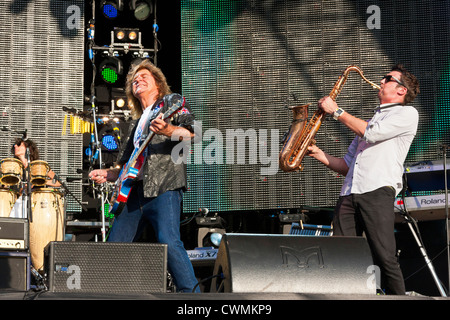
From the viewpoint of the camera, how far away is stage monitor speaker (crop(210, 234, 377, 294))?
9.92 feet

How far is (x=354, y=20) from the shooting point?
330 inches

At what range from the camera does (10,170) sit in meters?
7.08

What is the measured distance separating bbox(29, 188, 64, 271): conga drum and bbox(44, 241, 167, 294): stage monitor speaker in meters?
4.37

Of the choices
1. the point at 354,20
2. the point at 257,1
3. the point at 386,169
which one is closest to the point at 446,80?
the point at 354,20

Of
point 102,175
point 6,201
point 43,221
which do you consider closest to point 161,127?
point 102,175

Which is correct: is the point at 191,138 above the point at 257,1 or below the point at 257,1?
below

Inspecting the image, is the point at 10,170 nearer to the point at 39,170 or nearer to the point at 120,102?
the point at 39,170

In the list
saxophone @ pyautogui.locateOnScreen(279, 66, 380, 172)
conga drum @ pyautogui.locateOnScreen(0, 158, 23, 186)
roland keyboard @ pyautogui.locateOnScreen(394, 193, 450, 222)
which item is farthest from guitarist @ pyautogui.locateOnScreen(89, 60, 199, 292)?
conga drum @ pyautogui.locateOnScreen(0, 158, 23, 186)

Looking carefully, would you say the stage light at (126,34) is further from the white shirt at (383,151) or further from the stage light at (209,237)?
the white shirt at (383,151)

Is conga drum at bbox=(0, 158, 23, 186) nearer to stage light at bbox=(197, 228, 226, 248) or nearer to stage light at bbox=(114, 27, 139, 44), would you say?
stage light at bbox=(197, 228, 226, 248)

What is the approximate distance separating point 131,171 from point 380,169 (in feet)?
5.34
